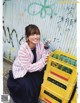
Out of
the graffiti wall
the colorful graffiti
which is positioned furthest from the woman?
the colorful graffiti

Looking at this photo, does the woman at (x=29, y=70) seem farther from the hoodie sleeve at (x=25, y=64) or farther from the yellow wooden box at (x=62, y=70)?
the yellow wooden box at (x=62, y=70)

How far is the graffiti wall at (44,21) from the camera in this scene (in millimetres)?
3996

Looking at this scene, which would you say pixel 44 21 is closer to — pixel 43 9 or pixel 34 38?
pixel 43 9

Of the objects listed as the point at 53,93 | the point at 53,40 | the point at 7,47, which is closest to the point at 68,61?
the point at 53,93

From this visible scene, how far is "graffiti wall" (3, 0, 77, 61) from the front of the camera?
13.1ft

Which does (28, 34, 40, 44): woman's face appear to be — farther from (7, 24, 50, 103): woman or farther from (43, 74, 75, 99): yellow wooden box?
(43, 74, 75, 99): yellow wooden box

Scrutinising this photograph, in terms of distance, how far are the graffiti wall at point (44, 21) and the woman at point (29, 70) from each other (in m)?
0.36

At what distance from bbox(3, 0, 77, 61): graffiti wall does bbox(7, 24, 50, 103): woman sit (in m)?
0.36

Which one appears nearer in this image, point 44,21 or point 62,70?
point 62,70

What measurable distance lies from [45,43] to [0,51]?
163cm

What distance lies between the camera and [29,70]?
382cm

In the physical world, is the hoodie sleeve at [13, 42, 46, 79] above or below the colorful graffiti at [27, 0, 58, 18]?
below

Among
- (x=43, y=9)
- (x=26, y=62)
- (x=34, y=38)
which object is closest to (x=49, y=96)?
(x=26, y=62)

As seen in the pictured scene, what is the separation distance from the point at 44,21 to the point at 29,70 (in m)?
0.91
